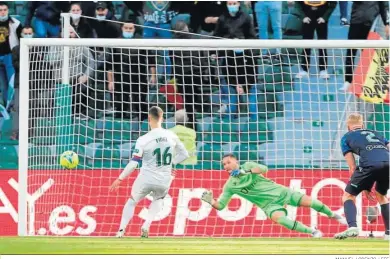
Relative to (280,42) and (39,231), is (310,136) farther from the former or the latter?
(39,231)

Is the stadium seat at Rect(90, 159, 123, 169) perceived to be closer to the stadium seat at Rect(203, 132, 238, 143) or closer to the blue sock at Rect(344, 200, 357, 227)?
the stadium seat at Rect(203, 132, 238, 143)

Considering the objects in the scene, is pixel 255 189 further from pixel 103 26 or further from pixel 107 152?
pixel 103 26

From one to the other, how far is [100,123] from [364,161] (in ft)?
15.4

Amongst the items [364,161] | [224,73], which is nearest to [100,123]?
[224,73]

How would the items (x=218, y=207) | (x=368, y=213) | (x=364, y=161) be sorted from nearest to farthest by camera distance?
(x=364, y=161)
(x=218, y=207)
(x=368, y=213)

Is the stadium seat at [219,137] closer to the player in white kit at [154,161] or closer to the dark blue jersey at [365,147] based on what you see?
the player in white kit at [154,161]

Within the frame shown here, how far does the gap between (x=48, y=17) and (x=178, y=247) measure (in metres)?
7.65

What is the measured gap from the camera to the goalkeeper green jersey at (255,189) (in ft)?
49.5

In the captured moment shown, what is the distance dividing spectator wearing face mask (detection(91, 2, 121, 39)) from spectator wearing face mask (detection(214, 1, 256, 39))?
1.57 meters

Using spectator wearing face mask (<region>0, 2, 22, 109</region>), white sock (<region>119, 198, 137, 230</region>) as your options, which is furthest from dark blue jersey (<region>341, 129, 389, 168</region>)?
spectator wearing face mask (<region>0, 2, 22, 109</region>)

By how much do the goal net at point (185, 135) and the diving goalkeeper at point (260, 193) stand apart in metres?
1.12

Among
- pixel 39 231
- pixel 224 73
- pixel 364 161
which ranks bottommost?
pixel 39 231

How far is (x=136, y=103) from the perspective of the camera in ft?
54.5

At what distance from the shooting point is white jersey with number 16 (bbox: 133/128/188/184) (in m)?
14.4
